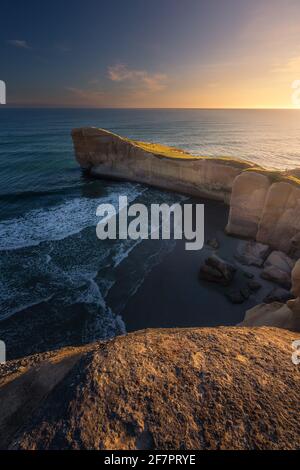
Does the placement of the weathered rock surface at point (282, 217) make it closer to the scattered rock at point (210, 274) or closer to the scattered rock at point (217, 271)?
the scattered rock at point (217, 271)

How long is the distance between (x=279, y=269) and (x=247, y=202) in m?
6.73

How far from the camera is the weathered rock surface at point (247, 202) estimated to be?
20391mm

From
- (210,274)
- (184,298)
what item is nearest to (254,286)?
(210,274)

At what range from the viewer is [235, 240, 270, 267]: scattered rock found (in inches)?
716

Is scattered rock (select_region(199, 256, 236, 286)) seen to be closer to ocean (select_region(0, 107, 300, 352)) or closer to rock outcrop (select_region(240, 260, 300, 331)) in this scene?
rock outcrop (select_region(240, 260, 300, 331))

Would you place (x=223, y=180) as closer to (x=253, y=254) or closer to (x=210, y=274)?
(x=253, y=254)

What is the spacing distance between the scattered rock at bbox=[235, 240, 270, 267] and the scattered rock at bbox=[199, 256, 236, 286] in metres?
2.15

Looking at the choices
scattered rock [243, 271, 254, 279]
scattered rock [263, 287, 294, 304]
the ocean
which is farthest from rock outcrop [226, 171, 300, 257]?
the ocean

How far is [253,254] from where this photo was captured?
1875 cm

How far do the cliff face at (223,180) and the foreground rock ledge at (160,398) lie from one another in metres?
15.2

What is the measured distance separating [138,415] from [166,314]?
1030 cm

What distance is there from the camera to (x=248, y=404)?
4.46 m
